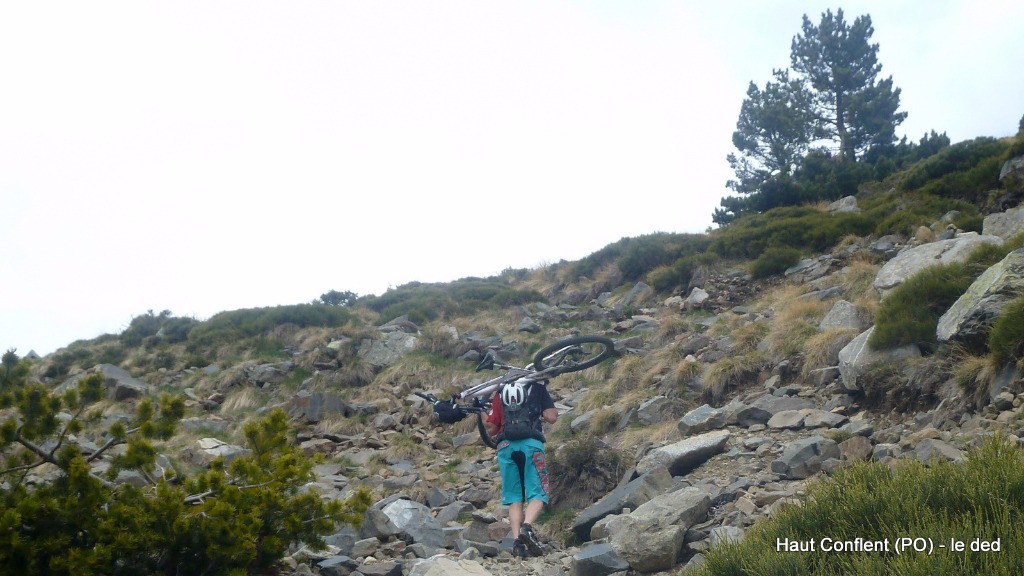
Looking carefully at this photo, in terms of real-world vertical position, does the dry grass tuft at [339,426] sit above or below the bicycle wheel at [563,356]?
below

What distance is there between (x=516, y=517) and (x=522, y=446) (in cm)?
62

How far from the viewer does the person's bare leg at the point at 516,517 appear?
19.9 feet

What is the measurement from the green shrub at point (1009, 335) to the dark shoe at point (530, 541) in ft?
13.9

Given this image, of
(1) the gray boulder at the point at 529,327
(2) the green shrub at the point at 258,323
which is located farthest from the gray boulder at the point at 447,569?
(2) the green shrub at the point at 258,323

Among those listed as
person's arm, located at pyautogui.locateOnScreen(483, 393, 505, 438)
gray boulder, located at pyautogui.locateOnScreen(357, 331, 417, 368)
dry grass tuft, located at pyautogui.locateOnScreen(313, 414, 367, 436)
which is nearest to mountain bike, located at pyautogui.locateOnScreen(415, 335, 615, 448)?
person's arm, located at pyautogui.locateOnScreen(483, 393, 505, 438)

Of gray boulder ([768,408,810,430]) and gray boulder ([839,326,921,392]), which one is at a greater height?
gray boulder ([839,326,921,392])

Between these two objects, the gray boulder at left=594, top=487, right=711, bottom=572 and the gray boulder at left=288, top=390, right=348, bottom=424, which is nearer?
the gray boulder at left=594, top=487, right=711, bottom=572

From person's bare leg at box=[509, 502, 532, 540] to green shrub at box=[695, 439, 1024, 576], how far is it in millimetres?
2494

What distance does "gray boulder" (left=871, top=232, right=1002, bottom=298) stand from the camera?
946 centimetres

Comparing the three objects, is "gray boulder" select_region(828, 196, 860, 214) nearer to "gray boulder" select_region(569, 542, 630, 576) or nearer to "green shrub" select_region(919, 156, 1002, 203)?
"green shrub" select_region(919, 156, 1002, 203)

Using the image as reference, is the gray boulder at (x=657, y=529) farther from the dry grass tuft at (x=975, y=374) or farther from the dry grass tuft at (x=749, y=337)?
the dry grass tuft at (x=749, y=337)

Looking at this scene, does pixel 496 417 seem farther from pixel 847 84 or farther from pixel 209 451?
pixel 847 84

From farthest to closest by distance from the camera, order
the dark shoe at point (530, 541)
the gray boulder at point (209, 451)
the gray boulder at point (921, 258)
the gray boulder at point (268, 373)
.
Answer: the gray boulder at point (268, 373), the gray boulder at point (209, 451), the gray boulder at point (921, 258), the dark shoe at point (530, 541)

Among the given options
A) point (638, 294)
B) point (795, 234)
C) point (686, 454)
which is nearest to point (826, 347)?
point (686, 454)
